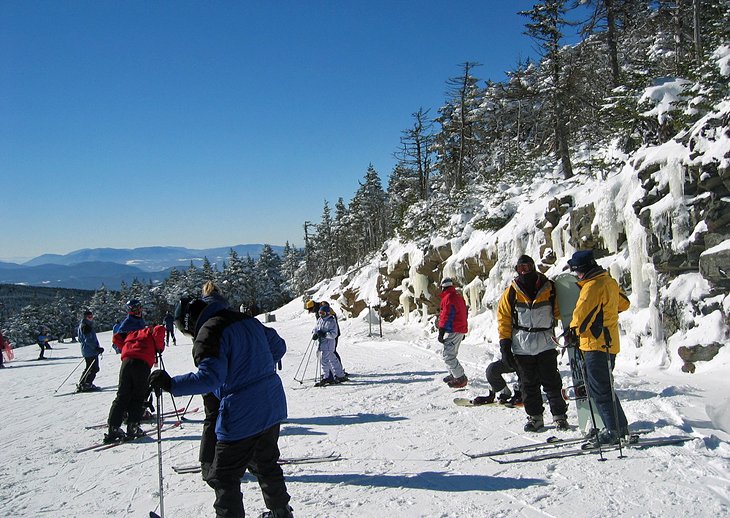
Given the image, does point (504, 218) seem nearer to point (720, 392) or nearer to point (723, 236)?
point (723, 236)

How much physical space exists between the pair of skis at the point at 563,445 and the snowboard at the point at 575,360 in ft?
0.73

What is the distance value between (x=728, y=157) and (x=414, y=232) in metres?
16.6

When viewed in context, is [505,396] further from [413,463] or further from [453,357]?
[413,463]

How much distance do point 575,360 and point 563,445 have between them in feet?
3.06

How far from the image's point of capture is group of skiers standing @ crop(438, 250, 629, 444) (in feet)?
14.2

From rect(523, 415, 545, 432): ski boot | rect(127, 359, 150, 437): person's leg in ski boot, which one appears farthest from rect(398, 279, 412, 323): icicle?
rect(523, 415, 545, 432): ski boot

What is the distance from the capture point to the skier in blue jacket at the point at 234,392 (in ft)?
9.91

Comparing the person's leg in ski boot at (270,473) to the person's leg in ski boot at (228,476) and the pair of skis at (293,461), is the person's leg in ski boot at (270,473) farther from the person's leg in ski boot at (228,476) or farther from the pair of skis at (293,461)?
the pair of skis at (293,461)

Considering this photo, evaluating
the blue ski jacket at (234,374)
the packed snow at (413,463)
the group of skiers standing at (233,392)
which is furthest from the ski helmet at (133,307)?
the blue ski jacket at (234,374)

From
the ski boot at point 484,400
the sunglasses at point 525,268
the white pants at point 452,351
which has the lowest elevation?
the ski boot at point 484,400

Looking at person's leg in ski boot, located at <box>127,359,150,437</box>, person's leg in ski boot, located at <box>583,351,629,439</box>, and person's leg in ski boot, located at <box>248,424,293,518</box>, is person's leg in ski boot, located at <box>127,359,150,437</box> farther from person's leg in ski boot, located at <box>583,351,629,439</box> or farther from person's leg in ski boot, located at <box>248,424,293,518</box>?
person's leg in ski boot, located at <box>583,351,629,439</box>

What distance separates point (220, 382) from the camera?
118 inches

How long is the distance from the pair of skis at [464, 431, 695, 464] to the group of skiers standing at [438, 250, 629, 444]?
0.11m

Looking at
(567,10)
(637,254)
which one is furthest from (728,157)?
(567,10)
